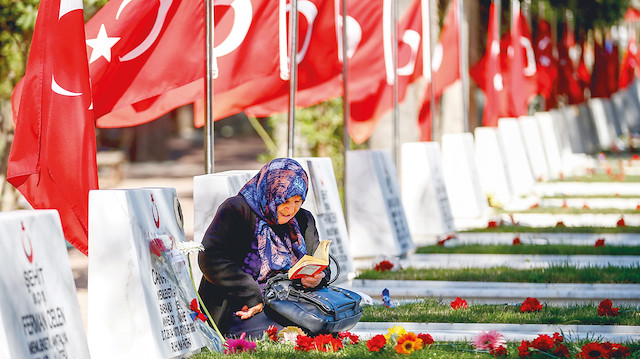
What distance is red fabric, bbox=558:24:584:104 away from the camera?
94.6 feet

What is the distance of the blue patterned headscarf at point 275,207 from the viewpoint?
7.05m

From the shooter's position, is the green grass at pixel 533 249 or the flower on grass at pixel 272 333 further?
the green grass at pixel 533 249

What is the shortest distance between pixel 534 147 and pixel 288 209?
15.9m

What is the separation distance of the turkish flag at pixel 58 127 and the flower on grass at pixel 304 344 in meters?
1.38

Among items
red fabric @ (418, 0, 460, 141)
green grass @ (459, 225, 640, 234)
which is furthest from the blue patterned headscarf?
red fabric @ (418, 0, 460, 141)

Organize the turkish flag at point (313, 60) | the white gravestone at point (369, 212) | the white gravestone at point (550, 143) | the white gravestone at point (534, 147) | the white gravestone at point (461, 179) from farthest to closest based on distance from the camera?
the white gravestone at point (550, 143), the white gravestone at point (534, 147), the white gravestone at point (461, 179), the white gravestone at point (369, 212), the turkish flag at point (313, 60)

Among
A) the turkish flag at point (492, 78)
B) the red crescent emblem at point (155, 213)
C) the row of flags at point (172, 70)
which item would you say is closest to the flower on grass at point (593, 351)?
the red crescent emblem at point (155, 213)

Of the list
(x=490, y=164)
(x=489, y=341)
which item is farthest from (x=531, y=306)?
(x=490, y=164)

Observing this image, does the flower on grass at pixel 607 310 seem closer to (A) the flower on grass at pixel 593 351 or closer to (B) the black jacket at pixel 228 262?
(A) the flower on grass at pixel 593 351

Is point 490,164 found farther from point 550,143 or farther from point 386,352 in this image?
point 386,352

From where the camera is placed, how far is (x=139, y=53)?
340 inches

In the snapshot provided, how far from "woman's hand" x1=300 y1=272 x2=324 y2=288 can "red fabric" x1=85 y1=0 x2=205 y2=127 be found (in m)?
2.15

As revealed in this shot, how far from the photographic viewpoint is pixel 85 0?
10672 mm

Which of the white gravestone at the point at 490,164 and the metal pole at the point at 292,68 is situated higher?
the metal pole at the point at 292,68
